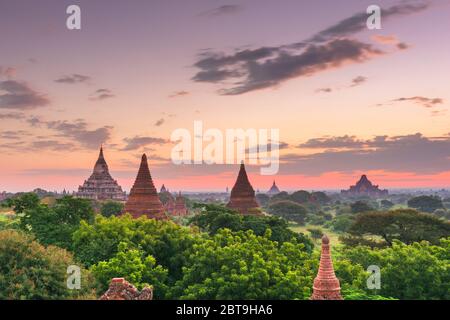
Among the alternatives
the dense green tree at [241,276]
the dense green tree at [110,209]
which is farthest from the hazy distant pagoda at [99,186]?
the dense green tree at [241,276]

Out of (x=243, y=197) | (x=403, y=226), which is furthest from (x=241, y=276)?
(x=243, y=197)

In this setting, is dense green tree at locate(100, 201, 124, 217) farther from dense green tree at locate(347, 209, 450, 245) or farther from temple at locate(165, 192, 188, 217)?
dense green tree at locate(347, 209, 450, 245)

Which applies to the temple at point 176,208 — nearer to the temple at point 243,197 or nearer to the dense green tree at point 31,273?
the temple at point 243,197

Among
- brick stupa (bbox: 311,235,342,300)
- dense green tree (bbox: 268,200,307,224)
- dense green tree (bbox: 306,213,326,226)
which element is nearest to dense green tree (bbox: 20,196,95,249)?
brick stupa (bbox: 311,235,342,300)

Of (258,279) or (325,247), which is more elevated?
(325,247)

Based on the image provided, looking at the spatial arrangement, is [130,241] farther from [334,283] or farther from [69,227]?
[334,283]

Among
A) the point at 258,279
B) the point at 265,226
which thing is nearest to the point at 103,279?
the point at 258,279

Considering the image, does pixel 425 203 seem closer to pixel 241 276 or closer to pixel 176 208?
pixel 176 208
